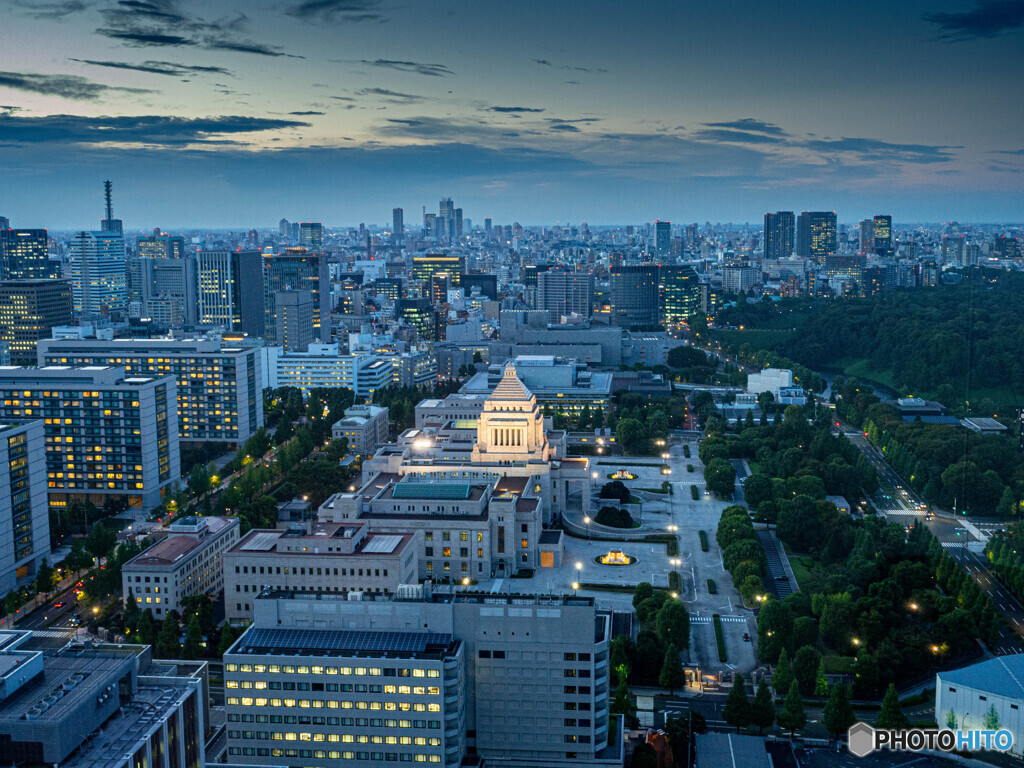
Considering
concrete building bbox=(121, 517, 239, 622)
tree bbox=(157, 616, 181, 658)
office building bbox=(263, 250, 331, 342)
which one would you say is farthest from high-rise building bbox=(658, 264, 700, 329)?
tree bbox=(157, 616, 181, 658)

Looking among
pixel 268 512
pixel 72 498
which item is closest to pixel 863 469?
pixel 268 512

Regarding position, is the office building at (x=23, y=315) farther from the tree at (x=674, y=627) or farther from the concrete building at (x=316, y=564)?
the tree at (x=674, y=627)

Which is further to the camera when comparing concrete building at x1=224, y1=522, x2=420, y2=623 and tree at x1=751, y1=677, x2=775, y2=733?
concrete building at x1=224, y1=522, x2=420, y2=623

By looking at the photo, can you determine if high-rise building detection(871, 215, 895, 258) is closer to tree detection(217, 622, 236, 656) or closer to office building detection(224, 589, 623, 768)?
tree detection(217, 622, 236, 656)

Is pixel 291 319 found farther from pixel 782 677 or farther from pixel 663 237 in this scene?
pixel 663 237

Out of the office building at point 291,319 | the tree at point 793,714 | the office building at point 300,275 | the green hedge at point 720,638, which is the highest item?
the office building at point 300,275

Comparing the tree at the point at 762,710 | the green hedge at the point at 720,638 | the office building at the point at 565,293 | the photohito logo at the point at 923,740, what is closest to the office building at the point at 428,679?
the tree at the point at 762,710
